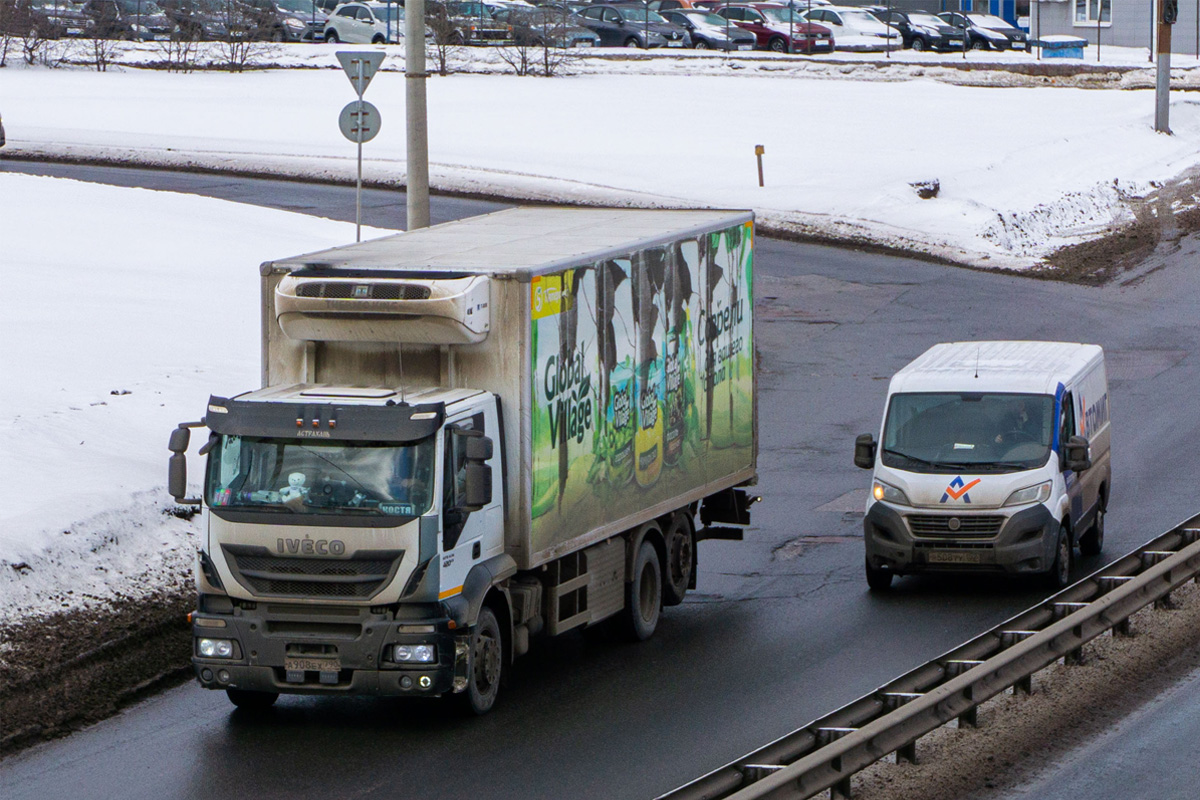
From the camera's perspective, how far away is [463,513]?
466 inches

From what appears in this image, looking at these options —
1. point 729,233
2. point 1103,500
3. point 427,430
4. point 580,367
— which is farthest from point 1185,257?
point 427,430

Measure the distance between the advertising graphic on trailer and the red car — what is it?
52.3m

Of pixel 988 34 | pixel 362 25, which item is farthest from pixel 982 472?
pixel 988 34

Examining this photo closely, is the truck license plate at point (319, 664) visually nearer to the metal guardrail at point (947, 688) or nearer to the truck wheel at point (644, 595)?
the metal guardrail at point (947, 688)

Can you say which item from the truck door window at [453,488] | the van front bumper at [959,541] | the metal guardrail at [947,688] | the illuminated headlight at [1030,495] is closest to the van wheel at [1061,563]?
the van front bumper at [959,541]

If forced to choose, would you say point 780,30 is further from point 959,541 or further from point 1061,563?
point 959,541

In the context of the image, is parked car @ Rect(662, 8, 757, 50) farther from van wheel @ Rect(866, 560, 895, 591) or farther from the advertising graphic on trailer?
van wheel @ Rect(866, 560, 895, 591)

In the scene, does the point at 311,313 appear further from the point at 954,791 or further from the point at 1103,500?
the point at 1103,500

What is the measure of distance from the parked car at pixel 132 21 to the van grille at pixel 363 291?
5000cm

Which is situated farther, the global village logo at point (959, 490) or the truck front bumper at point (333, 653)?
the global village logo at point (959, 490)

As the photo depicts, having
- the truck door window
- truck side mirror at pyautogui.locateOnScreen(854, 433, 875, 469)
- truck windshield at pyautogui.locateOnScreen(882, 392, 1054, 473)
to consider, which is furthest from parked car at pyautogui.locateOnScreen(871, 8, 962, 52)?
the truck door window

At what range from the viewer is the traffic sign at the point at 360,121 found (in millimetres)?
21906

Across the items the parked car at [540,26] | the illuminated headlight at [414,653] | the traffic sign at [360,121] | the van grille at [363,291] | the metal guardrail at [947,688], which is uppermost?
the parked car at [540,26]

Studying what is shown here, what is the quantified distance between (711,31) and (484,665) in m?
60.4
